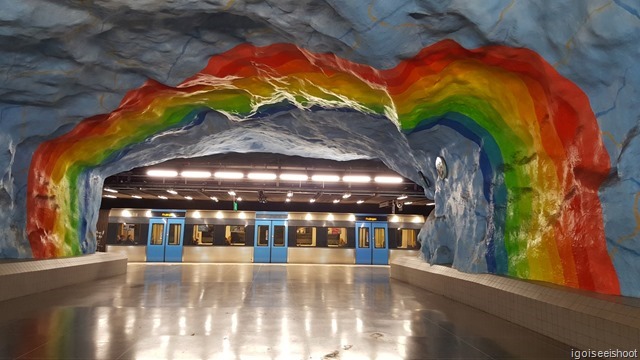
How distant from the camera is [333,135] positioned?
973 centimetres

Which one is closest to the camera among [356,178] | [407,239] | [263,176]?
[263,176]

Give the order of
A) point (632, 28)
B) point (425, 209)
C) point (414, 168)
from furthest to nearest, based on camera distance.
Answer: point (425, 209)
point (414, 168)
point (632, 28)

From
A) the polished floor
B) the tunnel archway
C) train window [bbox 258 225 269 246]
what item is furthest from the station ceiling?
the polished floor

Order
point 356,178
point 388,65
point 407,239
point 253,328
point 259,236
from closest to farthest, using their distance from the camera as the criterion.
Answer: point 253,328 → point 388,65 → point 356,178 → point 259,236 → point 407,239

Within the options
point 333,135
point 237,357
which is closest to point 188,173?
point 333,135

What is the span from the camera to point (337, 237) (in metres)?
19.1

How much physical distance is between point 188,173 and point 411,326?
9999mm

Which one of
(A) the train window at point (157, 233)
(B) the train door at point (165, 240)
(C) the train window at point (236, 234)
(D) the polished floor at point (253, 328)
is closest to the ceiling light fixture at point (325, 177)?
(D) the polished floor at point (253, 328)

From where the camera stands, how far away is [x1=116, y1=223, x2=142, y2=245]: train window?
59.7 feet

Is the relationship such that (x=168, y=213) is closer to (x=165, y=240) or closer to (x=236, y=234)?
(x=165, y=240)

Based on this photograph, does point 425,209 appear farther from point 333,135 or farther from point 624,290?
point 624,290

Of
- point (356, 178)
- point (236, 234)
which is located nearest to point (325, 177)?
point (356, 178)

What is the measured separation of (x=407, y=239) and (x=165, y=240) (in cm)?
1094

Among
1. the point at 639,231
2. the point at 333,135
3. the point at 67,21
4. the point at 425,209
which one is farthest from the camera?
the point at 425,209
